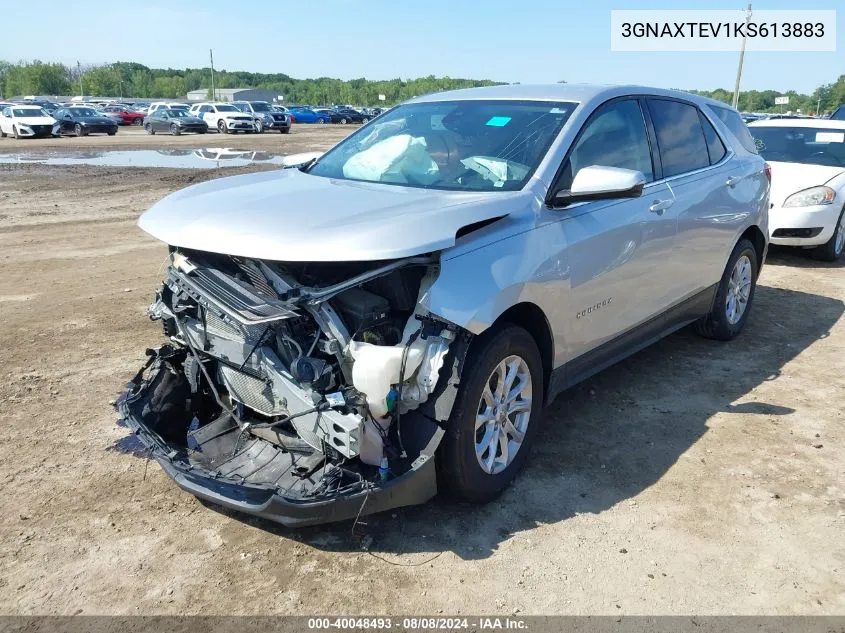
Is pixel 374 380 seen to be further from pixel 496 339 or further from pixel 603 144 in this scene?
pixel 603 144

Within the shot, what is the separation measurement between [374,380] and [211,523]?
119 centimetres

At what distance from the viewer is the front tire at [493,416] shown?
322cm

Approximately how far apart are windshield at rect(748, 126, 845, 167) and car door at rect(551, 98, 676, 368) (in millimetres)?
6001

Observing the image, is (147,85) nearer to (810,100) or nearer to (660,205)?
(810,100)

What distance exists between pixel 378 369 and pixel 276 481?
0.72m

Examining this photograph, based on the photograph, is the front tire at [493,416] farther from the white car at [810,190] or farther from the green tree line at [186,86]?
the green tree line at [186,86]

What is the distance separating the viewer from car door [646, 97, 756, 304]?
4.84 meters

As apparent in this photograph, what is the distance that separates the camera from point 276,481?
126 inches

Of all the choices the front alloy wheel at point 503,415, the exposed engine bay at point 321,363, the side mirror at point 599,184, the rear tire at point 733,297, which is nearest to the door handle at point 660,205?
the side mirror at point 599,184

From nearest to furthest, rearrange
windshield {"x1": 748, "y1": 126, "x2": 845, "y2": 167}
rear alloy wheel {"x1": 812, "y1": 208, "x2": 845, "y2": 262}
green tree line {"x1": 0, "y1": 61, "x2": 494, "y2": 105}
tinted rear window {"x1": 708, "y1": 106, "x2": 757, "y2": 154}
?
tinted rear window {"x1": 708, "y1": 106, "x2": 757, "y2": 154} → rear alloy wheel {"x1": 812, "y1": 208, "x2": 845, "y2": 262} → windshield {"x1": 748, "y1": 126, "x2": 845, "y2": 167} → green tree line {"x1": 0, "y1": 61, "x2": 494, "y2": 105}

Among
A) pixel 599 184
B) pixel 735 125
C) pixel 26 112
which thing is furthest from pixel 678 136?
pixel 26 112

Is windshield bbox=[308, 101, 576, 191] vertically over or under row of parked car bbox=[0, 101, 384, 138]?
under

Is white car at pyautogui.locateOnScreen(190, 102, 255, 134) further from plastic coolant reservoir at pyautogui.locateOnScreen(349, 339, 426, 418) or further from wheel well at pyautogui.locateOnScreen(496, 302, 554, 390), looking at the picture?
plastic coolant reservoir at pyautogui.locateOnScreen(349, 339, 426, 418)

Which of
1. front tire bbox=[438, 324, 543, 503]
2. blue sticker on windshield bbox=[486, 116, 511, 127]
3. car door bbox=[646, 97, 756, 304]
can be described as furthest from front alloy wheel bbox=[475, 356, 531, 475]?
car door bbox=[646, 97, 756, 304]
